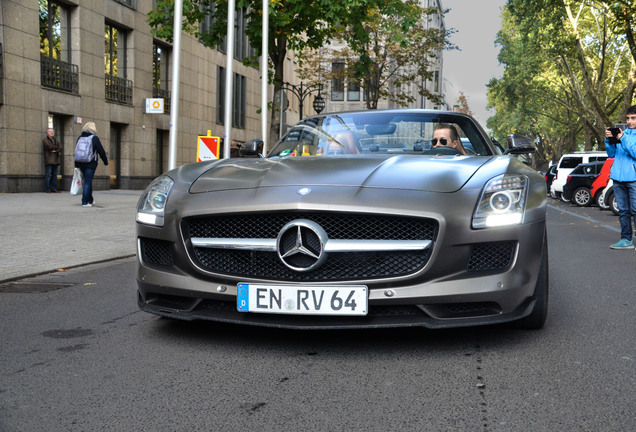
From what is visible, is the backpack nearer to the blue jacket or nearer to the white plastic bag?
the white plastic bag

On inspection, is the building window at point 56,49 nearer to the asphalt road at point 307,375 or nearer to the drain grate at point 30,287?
the drain grate at point 30,287

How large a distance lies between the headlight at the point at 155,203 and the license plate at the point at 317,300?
0.82m

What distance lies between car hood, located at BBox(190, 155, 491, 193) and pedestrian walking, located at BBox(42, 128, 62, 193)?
1814 centimetres

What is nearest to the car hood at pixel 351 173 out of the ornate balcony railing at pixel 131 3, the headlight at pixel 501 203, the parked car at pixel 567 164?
the headlight at pixel 501 203

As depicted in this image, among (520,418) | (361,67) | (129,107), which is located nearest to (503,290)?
(520,418)

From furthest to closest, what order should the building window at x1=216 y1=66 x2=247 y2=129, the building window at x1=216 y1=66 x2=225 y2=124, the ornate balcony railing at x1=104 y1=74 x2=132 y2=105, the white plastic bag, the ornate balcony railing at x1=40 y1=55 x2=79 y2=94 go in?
the building window at x1=216 y1=66 x2=247 y2=129 → the building window at x1=216 y1=66 x2=225 y2=124 → the ornate balcony railing at x1=104 y1=74 x2=132 y2=105 → the ornate balcony railing at x1=40 y1=55 x2=79 y2=94 → the white plastic bag

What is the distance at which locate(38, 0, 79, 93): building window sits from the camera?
2209cm

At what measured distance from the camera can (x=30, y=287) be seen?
19.9 feet

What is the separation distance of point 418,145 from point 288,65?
49.9 meters

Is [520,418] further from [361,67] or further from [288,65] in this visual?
[288,65]

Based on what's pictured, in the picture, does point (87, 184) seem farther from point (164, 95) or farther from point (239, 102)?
point (239, 102)

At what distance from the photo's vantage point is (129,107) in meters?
26.9

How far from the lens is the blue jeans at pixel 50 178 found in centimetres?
2159

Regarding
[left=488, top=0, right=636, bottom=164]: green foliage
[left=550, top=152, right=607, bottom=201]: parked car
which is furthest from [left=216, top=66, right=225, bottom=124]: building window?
[left=550, top=152, right=607, bottom=201]: parked car
